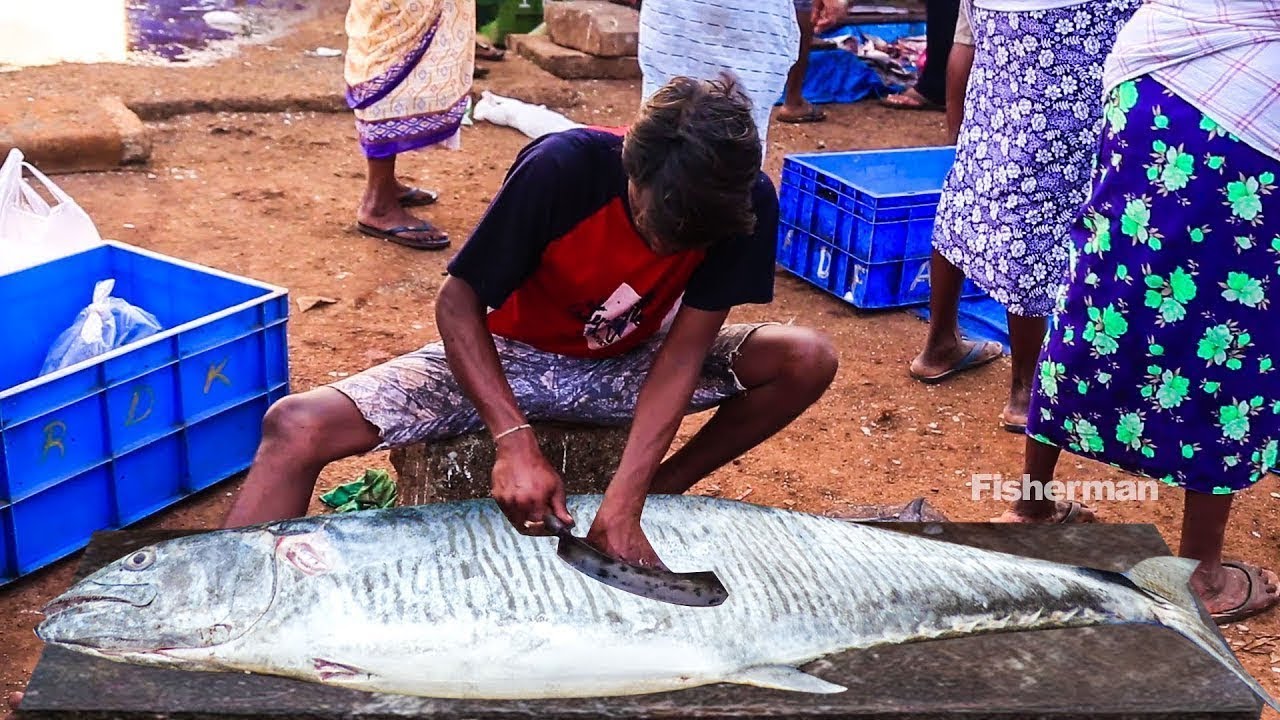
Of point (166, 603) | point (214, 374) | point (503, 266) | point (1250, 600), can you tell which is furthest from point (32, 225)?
point (1250, 600)

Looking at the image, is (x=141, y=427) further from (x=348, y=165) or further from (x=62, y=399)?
(x=348, y=165)

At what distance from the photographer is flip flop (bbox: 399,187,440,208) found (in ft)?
20.3

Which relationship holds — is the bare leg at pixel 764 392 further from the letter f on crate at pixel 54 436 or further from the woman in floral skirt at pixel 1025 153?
the letter f on crate at pixel 54 436

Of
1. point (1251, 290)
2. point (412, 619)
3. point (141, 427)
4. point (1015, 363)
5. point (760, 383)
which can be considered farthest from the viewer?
point (1015, 363)

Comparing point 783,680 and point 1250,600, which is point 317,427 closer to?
point 783,680

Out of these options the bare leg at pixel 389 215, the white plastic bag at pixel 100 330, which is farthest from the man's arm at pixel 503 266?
the bare leg at pixel 389 215

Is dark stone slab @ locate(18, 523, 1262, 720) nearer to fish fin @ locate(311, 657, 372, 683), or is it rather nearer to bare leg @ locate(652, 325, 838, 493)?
fish fin @ locate(311, 657, 372, 683)

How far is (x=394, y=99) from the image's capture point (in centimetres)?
547

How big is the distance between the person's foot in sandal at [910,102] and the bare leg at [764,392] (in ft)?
18.7

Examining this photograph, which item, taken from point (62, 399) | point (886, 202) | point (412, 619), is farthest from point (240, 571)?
point (886, 202)

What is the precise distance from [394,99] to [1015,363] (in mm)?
2716

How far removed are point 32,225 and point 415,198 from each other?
2419 mm

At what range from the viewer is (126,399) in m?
3.37

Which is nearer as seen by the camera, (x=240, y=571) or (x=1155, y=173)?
(x=240, y=571)
